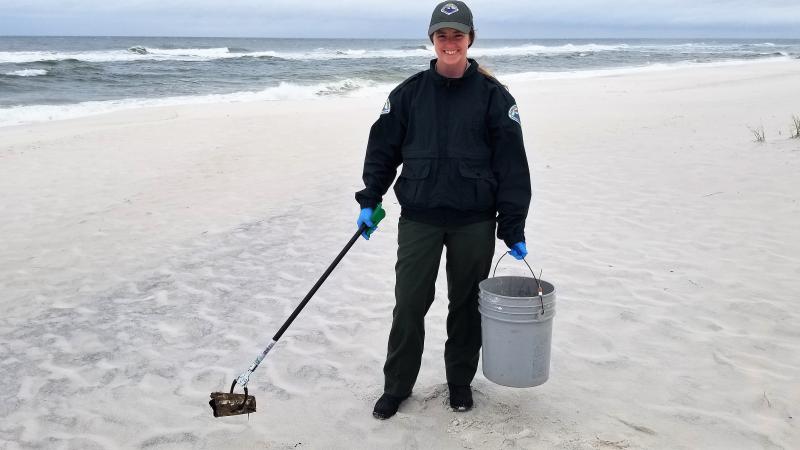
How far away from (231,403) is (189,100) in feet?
56.9

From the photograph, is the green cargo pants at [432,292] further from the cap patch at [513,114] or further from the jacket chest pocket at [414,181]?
the cap patch at [513,114]

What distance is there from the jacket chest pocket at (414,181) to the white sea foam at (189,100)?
46.0 feet

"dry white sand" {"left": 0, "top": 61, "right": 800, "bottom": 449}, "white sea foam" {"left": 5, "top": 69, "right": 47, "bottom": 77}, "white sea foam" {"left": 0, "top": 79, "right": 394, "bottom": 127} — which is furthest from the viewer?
"white sea foam" {"left": 5, "top": 69, "right": 47, "bottom": 77}

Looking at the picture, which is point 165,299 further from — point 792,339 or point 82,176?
point 82,176

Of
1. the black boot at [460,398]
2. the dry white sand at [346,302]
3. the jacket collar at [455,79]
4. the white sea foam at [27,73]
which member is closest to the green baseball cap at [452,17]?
the jacket collar at [455,79]

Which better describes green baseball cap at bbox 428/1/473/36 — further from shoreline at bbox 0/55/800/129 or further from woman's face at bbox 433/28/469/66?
shoreline at bbox 0/55/800/129

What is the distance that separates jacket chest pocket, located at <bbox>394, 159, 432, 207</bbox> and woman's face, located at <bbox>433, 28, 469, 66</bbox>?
1.43 feet

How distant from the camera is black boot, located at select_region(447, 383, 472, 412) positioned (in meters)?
3.31

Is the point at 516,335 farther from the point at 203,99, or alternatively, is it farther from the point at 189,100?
the point at 203,99

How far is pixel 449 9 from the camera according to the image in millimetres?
2953

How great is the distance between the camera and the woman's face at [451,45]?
9.72 ft

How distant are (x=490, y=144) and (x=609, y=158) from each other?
665cm

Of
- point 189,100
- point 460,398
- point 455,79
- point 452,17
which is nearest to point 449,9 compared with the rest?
point 452,17

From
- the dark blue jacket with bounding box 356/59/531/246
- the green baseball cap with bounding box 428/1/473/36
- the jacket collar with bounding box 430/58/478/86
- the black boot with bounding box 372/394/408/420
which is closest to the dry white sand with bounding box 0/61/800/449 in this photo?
the black boot with bounding box 372/394/408/420
